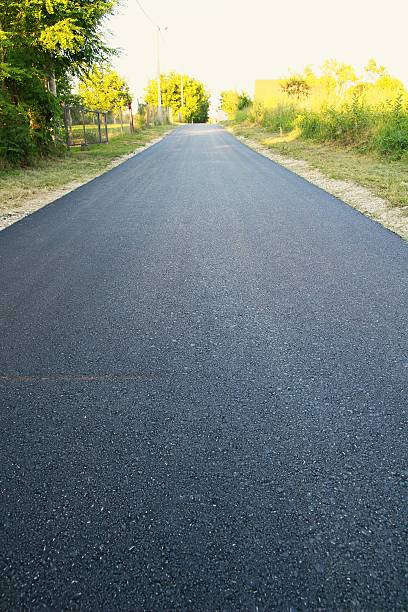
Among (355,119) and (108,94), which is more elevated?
(108,94)

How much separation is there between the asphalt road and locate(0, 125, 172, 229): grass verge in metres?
3.41

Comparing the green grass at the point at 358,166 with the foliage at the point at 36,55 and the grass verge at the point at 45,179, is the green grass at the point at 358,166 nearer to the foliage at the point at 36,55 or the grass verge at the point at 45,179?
the grass verge at the point at 45,179

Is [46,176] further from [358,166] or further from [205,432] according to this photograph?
[205,432]

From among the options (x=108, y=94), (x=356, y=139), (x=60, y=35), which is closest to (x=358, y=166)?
(x=356, y=139)

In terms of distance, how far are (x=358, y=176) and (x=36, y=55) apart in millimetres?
9687

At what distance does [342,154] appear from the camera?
1420cm

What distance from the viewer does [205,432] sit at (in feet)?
7.10

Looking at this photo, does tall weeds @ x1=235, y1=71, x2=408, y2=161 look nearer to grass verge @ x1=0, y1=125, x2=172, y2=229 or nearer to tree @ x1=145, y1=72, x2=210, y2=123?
grass verge @ x1=0, y1=125, x2=172, y2=229

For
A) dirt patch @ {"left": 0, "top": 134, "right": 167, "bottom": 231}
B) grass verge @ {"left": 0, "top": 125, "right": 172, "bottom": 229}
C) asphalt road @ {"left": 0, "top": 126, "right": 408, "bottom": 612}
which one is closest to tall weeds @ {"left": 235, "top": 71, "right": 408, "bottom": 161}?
grass verge @ {"left": 0, "top": 125, "right": 172, "bottom": 229}

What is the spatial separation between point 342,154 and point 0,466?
14.6m

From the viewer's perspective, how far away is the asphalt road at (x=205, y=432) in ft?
4.92

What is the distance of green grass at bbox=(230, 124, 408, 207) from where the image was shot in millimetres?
8227

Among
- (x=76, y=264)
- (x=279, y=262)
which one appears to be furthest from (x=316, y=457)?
(x=76, y=264)

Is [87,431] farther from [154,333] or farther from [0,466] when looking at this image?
[154,333]
